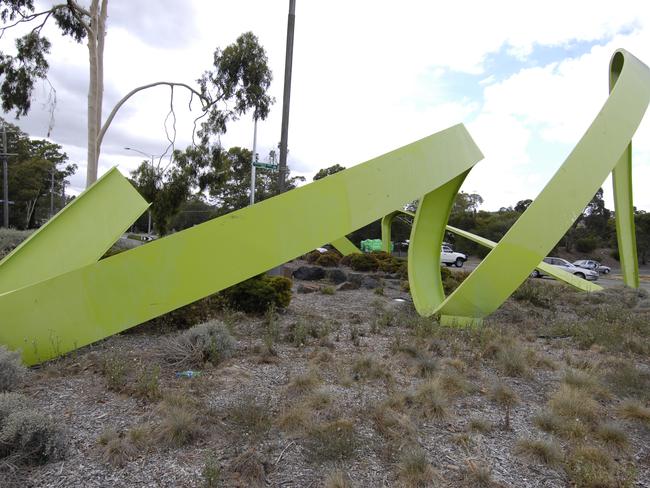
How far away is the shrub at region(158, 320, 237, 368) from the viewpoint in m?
5.27

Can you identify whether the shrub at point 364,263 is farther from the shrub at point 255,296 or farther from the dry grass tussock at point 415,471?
the dry grass tussock at point 415,471

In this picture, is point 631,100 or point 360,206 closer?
point 360,206

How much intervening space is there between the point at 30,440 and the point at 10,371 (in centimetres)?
132

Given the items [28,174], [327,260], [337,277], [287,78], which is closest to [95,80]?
[287,78]

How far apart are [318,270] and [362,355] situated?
10.3 meters

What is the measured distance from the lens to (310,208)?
565 centimetres

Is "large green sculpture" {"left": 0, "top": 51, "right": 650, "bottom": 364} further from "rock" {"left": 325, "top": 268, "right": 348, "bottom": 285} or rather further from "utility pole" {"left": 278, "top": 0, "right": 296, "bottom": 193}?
"rock" {"left": 325, "top": 268, "right": 348, "bottom": 285}

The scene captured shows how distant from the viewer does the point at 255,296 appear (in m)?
8.36

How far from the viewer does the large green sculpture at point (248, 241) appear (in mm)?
4789

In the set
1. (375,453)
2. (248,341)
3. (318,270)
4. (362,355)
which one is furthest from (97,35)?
(375,453)

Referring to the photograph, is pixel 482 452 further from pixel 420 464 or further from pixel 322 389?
pixel 322 389

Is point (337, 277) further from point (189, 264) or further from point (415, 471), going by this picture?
point (415, 471)

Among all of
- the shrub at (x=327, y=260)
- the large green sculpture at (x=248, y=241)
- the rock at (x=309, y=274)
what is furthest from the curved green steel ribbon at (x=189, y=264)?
the shrub at (x=327, y=260)

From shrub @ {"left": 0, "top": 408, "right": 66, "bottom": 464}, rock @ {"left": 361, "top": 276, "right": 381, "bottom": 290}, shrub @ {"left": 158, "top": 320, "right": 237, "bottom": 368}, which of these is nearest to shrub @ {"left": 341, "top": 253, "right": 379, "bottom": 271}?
rock @ {"left": 361, "top": 276, "right": 381, "bottom": 290}
